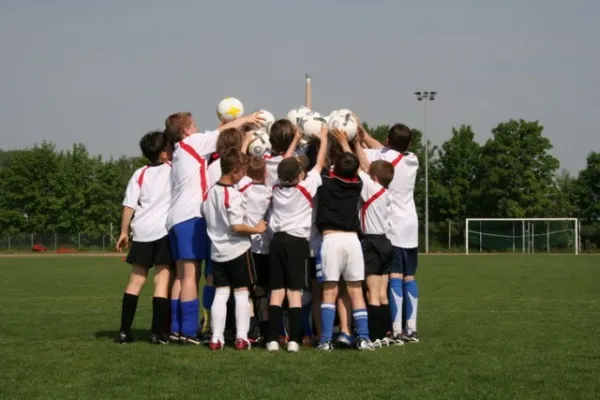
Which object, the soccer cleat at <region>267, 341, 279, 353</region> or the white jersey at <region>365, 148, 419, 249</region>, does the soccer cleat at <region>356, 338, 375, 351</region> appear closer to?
the soccer cleat at <region>267, 341, 279, 353</region>

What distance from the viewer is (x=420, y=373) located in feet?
23.6

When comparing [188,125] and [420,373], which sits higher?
[188,125]

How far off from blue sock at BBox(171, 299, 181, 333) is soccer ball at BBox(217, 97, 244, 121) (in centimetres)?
215

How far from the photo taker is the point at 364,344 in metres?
8.60

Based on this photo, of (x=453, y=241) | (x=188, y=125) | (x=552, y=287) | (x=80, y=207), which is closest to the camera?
(x=188, y=125)

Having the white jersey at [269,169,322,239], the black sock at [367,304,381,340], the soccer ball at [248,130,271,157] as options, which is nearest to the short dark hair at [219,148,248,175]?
the white jersey at [269,169,322,239]

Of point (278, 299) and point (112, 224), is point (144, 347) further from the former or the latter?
point (112, 224)

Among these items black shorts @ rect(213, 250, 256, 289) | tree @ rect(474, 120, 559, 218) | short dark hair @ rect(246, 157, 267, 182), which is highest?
tree @ rect(474, 120, 559, 218)

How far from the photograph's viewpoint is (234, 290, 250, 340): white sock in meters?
8.57

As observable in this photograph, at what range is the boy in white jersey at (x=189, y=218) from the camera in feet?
29.1

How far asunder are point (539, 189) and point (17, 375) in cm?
6224

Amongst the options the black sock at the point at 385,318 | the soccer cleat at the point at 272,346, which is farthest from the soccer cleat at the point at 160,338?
the black sock at the point at 385,318

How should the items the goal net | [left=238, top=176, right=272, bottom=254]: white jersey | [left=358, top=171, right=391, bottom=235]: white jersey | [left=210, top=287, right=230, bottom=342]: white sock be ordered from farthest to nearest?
the goal net
[left=358, top=171, right=391, bottom=235]: white jersey
[left=238, top=176, right=272, bottom=254]: white jersey
[left=210, top=287, right=230, bottom=342]: white sock

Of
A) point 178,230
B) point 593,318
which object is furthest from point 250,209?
point 593,318
